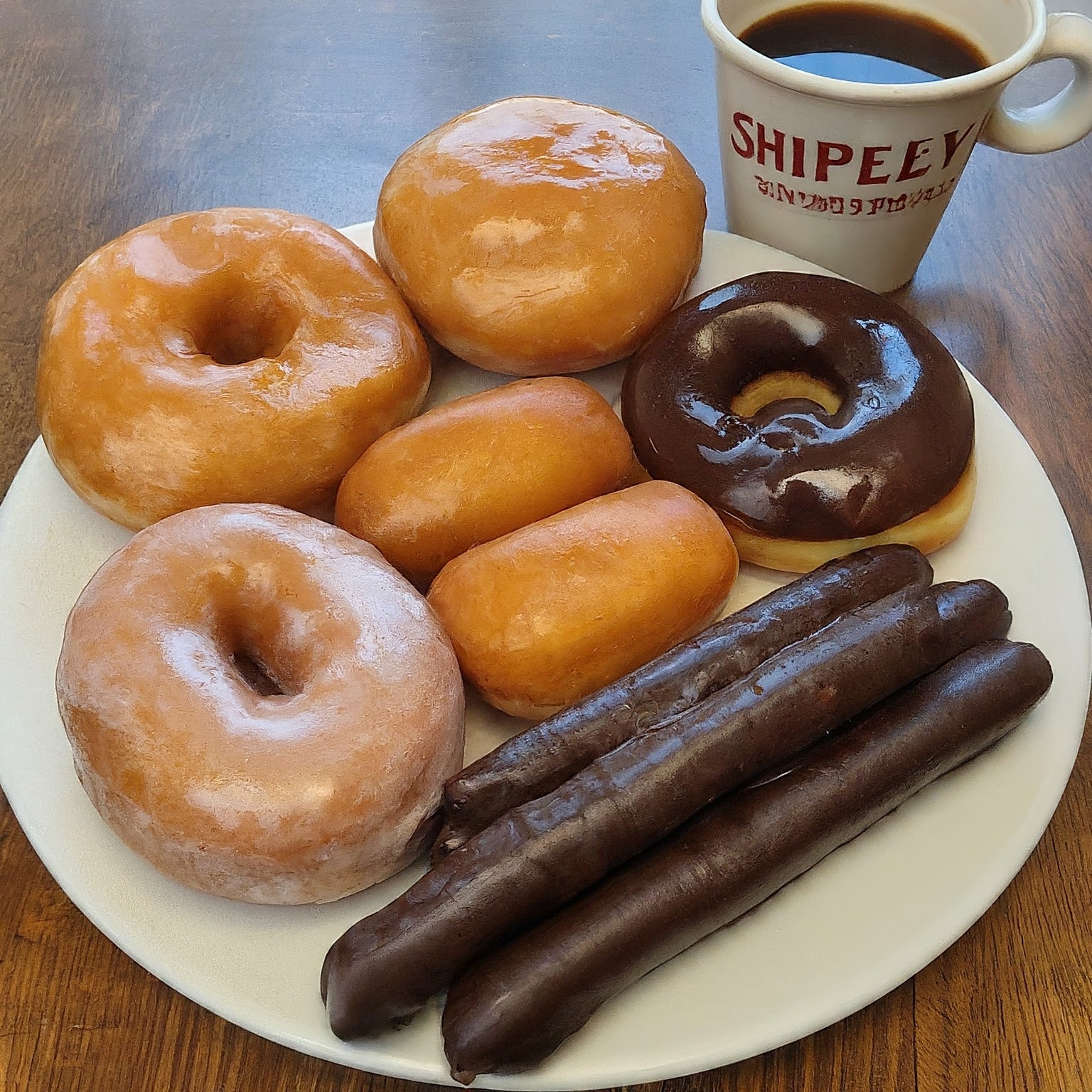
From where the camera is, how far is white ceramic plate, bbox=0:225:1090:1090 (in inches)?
32.1

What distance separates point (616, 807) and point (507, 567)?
10.4 inches

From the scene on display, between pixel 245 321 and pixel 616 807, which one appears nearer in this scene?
pixel 616 807

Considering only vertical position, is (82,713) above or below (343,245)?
below

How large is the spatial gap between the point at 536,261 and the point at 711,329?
0.20 m

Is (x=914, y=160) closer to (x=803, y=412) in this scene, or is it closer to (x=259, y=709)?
(x=803, y=412)

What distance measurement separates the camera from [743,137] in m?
1.30

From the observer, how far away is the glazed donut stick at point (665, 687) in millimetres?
891

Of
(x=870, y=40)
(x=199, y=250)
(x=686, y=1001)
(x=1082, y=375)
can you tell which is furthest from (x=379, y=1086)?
(x=870, y=40)

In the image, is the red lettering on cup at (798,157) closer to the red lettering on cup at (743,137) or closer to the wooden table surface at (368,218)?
the red lettering on cup at (743,137)

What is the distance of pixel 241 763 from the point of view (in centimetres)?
84

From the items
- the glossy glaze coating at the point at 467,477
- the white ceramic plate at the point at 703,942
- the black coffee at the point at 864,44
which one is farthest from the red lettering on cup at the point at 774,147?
the white ceramic plate at the point at 703,942

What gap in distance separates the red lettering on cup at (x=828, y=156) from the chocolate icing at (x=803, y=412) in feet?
0.43

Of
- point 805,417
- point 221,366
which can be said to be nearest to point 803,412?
point 805,417

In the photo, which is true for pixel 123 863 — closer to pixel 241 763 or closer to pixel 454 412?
pixel 241 763
